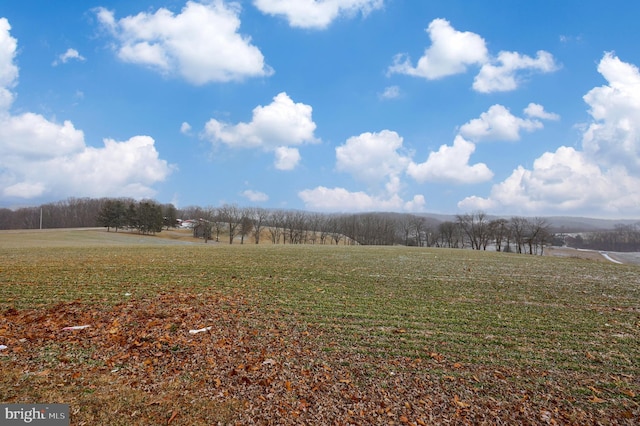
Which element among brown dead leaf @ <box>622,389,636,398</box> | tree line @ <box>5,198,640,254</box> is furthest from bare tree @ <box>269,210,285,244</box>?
brown dead leaf @ <box>622,389,636,398</box>

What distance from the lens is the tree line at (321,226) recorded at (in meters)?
76.0

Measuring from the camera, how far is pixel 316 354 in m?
6.56

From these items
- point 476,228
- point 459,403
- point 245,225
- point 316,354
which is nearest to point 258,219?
point 245,225

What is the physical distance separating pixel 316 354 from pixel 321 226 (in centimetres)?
9201

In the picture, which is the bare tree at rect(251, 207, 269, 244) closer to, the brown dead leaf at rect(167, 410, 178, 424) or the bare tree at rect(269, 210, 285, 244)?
the bare tree at rect(269, 210, 285, 244)

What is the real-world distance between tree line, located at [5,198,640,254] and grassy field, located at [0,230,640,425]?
6718 centimetres

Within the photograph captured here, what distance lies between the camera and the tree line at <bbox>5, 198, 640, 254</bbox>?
76.0m

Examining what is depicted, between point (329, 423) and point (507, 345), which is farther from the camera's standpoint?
point (507, 345)

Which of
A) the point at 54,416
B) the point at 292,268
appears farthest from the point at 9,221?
the point at 54,416

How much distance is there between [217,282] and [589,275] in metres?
20.2

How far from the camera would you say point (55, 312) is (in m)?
8.84

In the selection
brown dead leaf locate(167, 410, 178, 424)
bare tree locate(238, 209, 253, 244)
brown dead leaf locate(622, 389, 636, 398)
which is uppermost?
bare tree locate(238, 209, 253, 244)

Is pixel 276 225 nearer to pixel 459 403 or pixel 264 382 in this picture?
pixel 264 382

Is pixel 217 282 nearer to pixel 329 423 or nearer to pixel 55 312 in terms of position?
pixel 55 312
